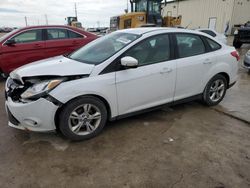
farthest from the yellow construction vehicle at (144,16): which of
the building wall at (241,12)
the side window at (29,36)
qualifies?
the building wall at (241,12)

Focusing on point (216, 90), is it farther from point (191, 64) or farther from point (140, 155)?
point (140, 155)

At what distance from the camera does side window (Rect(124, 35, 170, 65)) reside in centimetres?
330

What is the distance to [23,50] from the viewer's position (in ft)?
20.1

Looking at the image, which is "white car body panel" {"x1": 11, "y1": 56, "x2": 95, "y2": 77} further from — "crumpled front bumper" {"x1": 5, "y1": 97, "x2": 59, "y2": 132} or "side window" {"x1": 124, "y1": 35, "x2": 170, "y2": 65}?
"side window" {"x1": 124, "y1": 35, "x2": 170, "y2": 65}

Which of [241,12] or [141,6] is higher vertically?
[241,12]

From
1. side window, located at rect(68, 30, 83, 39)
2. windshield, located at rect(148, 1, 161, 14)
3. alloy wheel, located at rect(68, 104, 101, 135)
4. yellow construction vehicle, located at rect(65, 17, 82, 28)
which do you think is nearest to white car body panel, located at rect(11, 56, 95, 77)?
alloy wheel, located at rect(68, 104, 101, 135)

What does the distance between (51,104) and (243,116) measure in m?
3.26

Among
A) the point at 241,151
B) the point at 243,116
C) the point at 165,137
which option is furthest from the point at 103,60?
the point at 243,116

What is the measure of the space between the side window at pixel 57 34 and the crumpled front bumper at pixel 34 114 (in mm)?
4045

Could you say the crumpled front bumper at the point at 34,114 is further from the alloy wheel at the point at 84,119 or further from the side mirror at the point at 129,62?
the side mirror at the point at 129,62

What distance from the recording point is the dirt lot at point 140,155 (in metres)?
2.38

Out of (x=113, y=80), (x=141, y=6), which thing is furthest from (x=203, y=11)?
(x=113, y=80)

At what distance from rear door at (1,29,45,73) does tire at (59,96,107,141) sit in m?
4.07

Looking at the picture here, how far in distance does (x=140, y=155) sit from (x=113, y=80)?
1071mm
